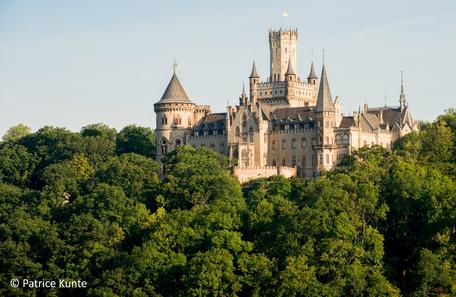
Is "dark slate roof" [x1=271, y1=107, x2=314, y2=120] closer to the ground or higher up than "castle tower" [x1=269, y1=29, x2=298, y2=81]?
closer to the ground

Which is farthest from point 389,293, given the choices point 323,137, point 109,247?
point 323,137

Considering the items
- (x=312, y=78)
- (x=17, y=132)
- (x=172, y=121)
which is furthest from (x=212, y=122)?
(x=17, y=132)

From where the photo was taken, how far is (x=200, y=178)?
125188 mm

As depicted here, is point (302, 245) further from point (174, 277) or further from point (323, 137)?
point (323, 137)

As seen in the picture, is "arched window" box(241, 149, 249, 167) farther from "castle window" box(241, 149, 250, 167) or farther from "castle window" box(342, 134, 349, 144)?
"castle window" box(342, 134, 349, 144)

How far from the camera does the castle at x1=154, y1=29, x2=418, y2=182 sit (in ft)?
461

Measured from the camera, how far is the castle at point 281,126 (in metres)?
140

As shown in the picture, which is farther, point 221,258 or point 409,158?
point 409,158

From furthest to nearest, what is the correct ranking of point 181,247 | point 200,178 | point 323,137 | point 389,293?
point 323,137
point 200,178
point 181,247
point 389,293

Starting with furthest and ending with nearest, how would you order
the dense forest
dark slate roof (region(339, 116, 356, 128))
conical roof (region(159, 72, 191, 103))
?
conical roof (region(159, 72, 191, 103)) < dark slate roof (region(339, 116, 356, 128)) < the dense forest

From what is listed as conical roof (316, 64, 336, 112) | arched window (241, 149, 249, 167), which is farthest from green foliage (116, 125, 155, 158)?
conical roof (316, 64, 336, 112)

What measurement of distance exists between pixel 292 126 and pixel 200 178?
21187mm

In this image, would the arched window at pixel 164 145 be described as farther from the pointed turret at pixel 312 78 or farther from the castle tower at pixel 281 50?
the pointed turret at pixel 312 78

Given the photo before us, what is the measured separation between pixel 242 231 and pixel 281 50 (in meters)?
52.7
